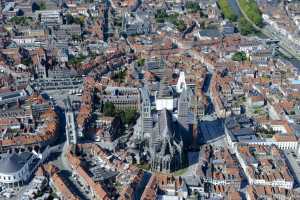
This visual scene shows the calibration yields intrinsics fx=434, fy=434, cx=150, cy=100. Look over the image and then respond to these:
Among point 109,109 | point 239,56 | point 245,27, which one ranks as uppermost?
point 245,27

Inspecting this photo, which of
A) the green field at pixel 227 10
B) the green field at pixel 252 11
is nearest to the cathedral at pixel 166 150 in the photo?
the green field at pixel 252 11

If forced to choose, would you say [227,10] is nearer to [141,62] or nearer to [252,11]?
[252,11]

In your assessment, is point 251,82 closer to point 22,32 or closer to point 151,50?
point 151,50

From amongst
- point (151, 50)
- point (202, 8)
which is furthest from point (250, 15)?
point (151, 50)

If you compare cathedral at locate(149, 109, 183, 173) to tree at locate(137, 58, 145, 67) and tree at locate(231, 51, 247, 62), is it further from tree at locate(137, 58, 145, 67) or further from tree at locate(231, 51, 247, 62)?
tree at locate(231, 51, 247, 62)

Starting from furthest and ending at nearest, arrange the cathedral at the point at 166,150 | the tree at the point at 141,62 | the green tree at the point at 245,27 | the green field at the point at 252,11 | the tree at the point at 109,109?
1. the green field at the point at 252,11
2. the green tree at the point at 245,27
3. the tree at the point at 141,62
4. the tree at the point at 109,109
5. the cathedral at the point at 166,150

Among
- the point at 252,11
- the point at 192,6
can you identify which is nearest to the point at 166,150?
the point at 252,11

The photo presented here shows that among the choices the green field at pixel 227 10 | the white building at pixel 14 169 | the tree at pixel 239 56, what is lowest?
the white building at pixel 14 169

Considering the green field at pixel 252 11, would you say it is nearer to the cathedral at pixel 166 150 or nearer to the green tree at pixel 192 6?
the green tree at pixel 192 6

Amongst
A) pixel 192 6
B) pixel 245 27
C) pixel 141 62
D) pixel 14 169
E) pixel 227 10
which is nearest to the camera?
pixel 14 169
